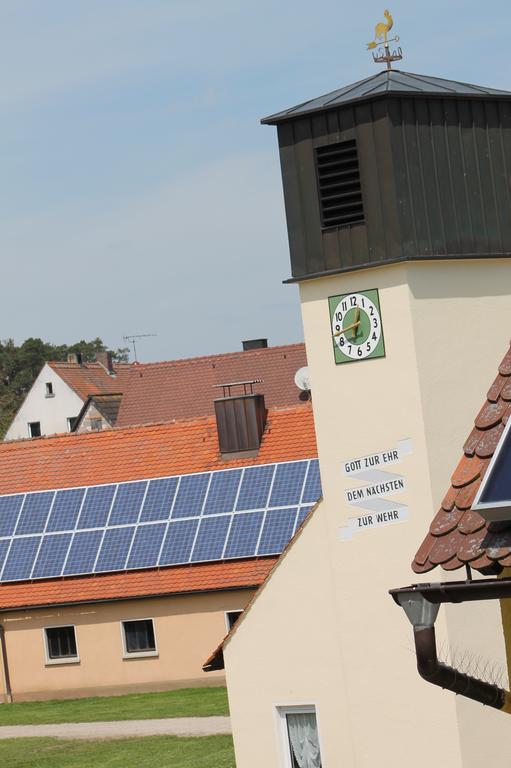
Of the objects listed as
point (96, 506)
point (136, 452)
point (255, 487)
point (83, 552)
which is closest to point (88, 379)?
point (136, 452)

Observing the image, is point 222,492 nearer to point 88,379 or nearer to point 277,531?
point 277,531

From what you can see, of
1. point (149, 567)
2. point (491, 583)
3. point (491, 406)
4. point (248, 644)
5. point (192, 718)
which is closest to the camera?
point (491, 583)

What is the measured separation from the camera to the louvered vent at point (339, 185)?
1662cm

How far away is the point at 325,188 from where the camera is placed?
1684cm

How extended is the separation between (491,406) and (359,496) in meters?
6.88

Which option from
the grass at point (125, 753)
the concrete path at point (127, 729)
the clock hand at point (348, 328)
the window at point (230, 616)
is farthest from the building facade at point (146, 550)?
the clock hand at point (348, 328)

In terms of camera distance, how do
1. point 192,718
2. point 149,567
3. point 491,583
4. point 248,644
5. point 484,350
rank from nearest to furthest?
point 491,583
point 484,350
point 248,644
point 192,718
point 149,567

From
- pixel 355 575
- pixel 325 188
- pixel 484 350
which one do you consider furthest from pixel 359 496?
pixel 325 188

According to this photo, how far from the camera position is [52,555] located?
36.7 m

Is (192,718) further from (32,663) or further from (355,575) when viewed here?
(355,575)

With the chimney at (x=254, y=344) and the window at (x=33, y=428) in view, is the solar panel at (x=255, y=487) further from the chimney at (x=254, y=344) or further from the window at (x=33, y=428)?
the window at (x=33, y=428)

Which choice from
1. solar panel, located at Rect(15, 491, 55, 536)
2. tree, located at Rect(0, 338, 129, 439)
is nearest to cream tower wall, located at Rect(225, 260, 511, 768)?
solar panel, located at Rect(15, 491, 55, 536)

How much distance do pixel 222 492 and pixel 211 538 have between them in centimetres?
120

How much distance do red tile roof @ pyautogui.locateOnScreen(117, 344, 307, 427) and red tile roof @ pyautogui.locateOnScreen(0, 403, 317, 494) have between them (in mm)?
19004
